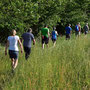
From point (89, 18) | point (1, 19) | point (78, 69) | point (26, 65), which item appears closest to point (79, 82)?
point (78, 69)

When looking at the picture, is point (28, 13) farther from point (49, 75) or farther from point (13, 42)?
point (49, 75)

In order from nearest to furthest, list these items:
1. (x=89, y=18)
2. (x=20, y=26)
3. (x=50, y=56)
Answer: (x=50, y=56)
(x=20, y=26)
(x=89, y=18)

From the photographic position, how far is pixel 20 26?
48.1 ft

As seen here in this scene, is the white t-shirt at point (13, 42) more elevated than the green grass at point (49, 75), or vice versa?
the white t-shirt at point (13, 42)

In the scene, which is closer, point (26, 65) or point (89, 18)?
point (26, 65)

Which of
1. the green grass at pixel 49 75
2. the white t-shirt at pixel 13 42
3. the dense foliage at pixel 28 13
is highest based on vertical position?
the dense foliage at pixel 28 13

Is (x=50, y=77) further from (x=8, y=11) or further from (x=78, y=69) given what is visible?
(x=8, y=11)

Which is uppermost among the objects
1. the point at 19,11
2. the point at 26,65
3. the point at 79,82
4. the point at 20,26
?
the point at 19,11

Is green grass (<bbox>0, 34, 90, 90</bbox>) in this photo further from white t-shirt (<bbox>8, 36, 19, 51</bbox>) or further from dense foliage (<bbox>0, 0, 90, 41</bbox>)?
dense foliage (<bbox>0, 0, 90, 41</bbox>)

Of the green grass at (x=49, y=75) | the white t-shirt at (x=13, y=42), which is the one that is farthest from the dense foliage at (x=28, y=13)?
the green grass at (x=49, y=75)

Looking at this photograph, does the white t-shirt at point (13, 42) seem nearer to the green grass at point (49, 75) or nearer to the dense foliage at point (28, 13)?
the green grass at point (49, 75)

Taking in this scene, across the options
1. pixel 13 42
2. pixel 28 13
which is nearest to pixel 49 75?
pixel 13 42

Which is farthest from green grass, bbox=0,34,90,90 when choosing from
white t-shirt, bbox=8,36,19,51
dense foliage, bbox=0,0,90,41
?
dense foliage, bbox=0,0,90,41

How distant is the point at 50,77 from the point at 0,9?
1038 centimetres
